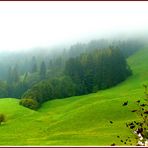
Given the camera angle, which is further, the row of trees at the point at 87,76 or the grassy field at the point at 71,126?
the row of trees at the point at 87,76

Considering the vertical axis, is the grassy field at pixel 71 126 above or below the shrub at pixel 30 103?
above

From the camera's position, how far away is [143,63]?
158 meters

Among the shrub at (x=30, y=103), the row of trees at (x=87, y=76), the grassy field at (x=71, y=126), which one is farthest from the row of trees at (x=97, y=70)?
the grassy field at (x=71, y=126)

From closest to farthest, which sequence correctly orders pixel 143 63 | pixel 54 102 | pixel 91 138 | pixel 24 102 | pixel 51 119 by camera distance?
pixel 91 138, pixel 51 119, pixel 24 102, pixel 54 102, pixel 143 63

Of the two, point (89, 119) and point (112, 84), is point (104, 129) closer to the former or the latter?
point (89, 119)

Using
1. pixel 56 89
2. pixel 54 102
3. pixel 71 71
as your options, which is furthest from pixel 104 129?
pixel 71 71

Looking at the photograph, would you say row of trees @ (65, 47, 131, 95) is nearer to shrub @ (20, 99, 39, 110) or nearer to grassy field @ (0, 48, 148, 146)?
shrub @ (20, 99, 39, 110)

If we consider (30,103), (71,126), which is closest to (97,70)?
(30,103)

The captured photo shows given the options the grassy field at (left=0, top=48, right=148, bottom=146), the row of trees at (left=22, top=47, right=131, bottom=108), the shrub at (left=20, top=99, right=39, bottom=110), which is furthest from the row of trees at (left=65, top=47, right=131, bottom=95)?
the grassy field at (left=0, top=48, right=148, bottom=146)

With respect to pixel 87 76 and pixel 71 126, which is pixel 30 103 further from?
pixel 71 126

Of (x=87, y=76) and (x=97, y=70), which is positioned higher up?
(x=97, y=70)

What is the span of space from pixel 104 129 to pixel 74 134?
4.05 m

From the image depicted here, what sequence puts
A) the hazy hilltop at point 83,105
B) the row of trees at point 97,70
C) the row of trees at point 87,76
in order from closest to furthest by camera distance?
the hazy hilltop at point 83,105, the row of trees at point 87,76, the row of trees at point 97,70

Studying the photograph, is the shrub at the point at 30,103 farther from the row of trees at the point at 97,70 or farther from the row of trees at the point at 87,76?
the row of trees at the point at 97,70
